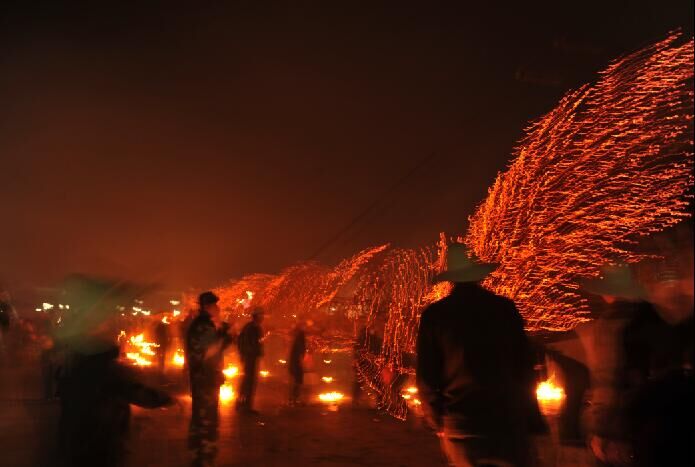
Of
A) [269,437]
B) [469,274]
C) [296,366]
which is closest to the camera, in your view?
[469,274]

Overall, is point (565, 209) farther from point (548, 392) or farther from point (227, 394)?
point (227, 394)

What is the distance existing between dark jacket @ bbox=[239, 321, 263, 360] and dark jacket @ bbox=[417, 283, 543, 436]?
10037 mm

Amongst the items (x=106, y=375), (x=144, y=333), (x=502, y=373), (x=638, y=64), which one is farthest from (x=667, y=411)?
(x=144, y=333)

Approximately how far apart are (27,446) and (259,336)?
5.52 meters

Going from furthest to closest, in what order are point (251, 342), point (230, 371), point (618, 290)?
1. point (230, 371)
2. point (251, 342)
3. point (618, 290)

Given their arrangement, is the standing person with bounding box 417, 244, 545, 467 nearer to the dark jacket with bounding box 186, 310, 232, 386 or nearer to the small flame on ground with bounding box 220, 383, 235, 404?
the dark jacket with bounding box 186, 310, 232, 386

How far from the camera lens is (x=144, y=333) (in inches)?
1670

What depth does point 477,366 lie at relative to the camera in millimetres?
4195

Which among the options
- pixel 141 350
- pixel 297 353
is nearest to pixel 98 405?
pixel 297 353

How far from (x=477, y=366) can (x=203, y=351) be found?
473 cm

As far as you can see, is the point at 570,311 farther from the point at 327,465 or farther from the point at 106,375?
the point at 106,375

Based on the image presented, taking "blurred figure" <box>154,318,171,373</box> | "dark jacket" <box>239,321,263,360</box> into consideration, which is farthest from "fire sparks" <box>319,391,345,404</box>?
"blurred figure" <box>154,318,171,373</box>

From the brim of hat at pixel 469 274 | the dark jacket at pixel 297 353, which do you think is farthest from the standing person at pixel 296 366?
the brim of hat at pixel 469 274

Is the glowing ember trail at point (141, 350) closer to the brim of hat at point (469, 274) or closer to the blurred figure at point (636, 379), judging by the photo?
the blurred figure at point (636, 379)
